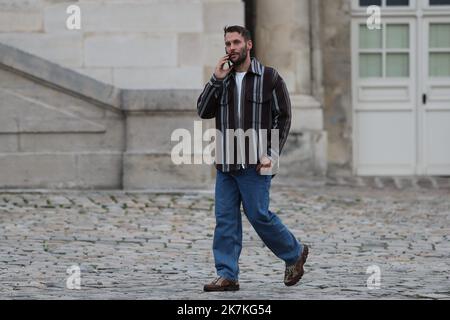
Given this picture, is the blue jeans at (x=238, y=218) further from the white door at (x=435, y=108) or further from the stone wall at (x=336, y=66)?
the white door at (x=435, y=108)

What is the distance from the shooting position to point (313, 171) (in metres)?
18.1

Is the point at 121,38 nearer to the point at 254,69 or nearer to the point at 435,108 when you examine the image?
the point at 435,108

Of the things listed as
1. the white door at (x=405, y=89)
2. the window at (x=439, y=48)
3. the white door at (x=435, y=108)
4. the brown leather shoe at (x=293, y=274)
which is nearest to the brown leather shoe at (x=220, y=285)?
the brown leather shoe at (x=293, y=274)

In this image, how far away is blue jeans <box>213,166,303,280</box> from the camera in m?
9.12

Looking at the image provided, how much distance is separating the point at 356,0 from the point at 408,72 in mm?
1231

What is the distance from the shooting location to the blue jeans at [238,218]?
9.12m

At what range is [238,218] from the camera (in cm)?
930

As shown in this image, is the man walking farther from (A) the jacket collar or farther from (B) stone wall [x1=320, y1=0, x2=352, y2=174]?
(B) stone wall [x1=320, y1=0, x2=352, y2=174]

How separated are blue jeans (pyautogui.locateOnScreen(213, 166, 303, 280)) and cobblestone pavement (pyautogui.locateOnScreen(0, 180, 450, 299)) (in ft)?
0.81

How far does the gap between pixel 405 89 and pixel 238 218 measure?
34.3ft
